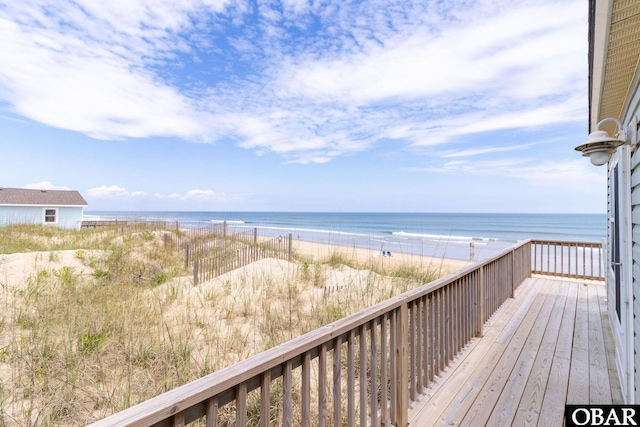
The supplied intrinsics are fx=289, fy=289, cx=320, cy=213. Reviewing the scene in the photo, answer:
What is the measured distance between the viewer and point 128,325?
3.45 m

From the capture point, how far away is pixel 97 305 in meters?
3.87

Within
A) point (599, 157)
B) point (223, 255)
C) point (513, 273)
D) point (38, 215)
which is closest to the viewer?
point (599, 157)

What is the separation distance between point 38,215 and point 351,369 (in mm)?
27477

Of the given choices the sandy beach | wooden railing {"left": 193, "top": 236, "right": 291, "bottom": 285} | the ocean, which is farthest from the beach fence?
the ocean

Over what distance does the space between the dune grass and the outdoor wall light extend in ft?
9.63

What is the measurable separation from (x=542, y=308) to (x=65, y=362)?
240 inches

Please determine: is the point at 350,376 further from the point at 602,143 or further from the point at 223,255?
the point at 223,255

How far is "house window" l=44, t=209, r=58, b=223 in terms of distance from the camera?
20.6m

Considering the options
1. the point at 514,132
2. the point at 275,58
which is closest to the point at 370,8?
the point at 275,58

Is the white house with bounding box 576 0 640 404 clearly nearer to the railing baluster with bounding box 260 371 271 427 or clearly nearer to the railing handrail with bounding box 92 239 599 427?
the railing handrail with bounding box 92 239 599 427

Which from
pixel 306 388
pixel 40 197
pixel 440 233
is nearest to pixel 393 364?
pixel 306 388

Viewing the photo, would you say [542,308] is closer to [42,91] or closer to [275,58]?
[275,58]

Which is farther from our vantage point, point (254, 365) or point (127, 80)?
point (127, 80)

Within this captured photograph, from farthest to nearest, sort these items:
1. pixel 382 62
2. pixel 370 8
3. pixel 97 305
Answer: pixel 382 62
pixel 370 8
pixel 97 305
